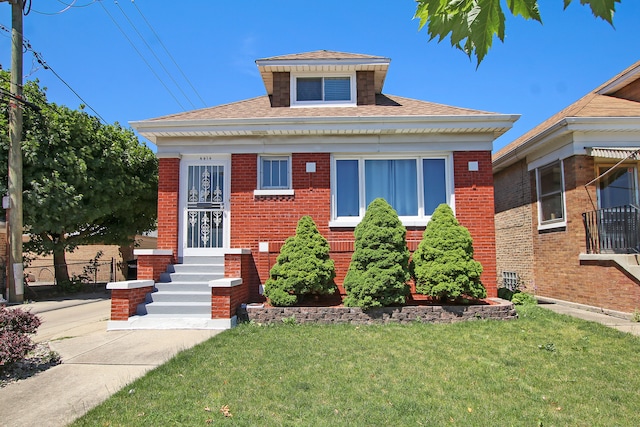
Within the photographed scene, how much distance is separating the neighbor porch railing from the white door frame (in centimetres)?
799

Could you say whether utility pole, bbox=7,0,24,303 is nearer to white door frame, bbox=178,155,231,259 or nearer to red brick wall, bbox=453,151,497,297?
white door frame, bbox=178,155,231,259

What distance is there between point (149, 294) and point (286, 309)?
2.68 metres

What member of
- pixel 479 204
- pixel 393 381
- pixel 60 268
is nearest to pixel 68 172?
pixel 60 268

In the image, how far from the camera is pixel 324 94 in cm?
1057

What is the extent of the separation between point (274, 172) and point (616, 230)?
24.1 ft

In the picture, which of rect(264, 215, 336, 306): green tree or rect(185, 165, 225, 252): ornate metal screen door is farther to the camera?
rect(185, 165, 225, 252): ornate metal screen door

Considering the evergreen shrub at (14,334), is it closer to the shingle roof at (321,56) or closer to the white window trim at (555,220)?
the shingle roof at (321,56)

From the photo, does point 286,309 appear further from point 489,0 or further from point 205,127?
point 489,0

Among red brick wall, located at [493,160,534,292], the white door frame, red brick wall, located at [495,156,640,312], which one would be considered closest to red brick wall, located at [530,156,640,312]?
red brick wall, located at [495,156,640,312]

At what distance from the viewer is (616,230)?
340 inches

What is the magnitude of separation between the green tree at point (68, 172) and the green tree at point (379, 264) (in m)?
8.64

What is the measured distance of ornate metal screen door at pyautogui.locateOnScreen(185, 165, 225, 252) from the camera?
9.32m

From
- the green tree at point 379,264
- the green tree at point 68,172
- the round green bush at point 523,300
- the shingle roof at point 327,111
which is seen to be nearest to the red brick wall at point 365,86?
the shingle roof at point 327,111

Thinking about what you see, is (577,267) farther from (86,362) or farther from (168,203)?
(86,362)
